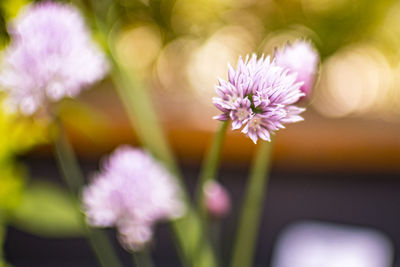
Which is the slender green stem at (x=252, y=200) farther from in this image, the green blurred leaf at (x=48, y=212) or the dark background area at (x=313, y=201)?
the dark background area at (x=313, y=201)

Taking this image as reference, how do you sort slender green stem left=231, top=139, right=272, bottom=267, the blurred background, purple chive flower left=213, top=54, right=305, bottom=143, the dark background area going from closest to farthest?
purple chive flower left=213, top=54, right=305, bottom=143, slender green stem left=231, top=139, right=272, bottom=267, the blurred background, the dark background area

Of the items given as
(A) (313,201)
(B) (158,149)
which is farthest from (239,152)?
(B) (158,149)

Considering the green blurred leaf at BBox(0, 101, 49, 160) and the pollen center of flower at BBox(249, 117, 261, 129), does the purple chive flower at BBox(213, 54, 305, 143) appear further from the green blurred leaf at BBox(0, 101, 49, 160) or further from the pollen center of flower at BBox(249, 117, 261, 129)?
the green blurred leaf at BBox(0, 101, 49, 160)

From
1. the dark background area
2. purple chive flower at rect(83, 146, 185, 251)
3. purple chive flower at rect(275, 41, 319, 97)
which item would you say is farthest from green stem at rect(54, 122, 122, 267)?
the dark background area

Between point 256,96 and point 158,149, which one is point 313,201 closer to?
point 158,149

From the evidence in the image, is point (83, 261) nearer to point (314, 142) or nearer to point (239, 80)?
point (314, 142)

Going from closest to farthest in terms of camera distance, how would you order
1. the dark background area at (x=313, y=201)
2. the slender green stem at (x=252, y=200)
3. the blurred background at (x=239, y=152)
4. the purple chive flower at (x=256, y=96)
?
1. the purple chive flower at (x=256, y=96)
2. the slender green stem at (x=252, y=200)
3. the blurred background at (x=239, y=152)
4. the dark background area at (x=313, y=201)

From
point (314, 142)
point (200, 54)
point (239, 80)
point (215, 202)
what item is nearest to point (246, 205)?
point (215, 202)

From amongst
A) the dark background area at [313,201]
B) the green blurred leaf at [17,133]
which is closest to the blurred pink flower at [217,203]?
the green blurred leaf at [17,133]
